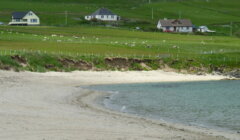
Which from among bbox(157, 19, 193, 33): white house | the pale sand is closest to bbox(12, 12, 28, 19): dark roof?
bbox(157, 19, 193, 33): white house

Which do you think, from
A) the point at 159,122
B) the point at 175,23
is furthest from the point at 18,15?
the point at 159,122

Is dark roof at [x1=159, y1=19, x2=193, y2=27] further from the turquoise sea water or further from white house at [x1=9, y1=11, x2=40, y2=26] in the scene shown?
the turquoise sea water

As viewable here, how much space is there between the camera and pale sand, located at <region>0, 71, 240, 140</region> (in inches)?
1136

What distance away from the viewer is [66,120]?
33.4 m

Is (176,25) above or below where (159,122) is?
Answer: above

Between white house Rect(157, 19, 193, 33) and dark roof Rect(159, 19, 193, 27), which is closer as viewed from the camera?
white house Rect(157, 19, 193, 33)

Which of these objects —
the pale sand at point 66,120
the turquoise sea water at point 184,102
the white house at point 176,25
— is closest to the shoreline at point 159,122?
the pale sand at point 66,120

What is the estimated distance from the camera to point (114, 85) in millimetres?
66250

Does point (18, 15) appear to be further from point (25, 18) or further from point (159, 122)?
point (159, 122)

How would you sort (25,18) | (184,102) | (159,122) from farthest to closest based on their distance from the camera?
(25,18)
(184,102)
(159,122)

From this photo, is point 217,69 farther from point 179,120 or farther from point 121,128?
point 121,128

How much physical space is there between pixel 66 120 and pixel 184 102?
19.9m

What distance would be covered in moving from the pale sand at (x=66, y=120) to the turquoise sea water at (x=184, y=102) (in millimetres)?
2765

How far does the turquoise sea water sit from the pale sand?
276 cm
